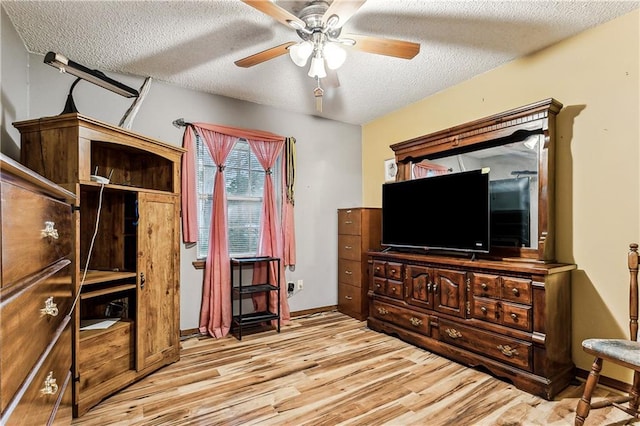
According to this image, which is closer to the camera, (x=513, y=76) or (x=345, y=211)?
(x=513, y=76)

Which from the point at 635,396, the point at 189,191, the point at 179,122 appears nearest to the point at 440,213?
the point at 635,396

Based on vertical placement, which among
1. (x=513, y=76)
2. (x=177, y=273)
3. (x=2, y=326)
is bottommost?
(x=177, y=273)

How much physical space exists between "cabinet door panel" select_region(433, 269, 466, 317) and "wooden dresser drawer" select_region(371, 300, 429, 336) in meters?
0.22

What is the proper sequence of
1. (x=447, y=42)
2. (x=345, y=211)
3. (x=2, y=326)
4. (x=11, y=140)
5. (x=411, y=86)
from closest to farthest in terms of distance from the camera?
(x=2, y=326) → (x=11, y=140) → (x=447, y=42) → (x=411, y=86) → (x=345, y=211)

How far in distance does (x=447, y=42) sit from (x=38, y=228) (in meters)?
2.75

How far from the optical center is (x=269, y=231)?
3.63 m

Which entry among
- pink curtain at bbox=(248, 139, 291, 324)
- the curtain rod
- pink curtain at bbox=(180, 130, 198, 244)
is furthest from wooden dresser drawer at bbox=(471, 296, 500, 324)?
the curtain rod

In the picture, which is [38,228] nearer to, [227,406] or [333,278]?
[227,406]

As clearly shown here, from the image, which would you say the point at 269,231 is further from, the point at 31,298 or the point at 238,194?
the point at 31,298

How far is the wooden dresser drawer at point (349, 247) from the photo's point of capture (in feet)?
12.5

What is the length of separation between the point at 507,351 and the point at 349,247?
6.72 ft

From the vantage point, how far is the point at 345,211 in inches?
Result: 159

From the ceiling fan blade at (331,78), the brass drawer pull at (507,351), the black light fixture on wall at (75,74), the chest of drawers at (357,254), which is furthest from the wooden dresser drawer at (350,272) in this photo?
the black light fixture on wall at (75,74)

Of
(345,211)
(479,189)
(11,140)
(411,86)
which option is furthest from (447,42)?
(11,140)
